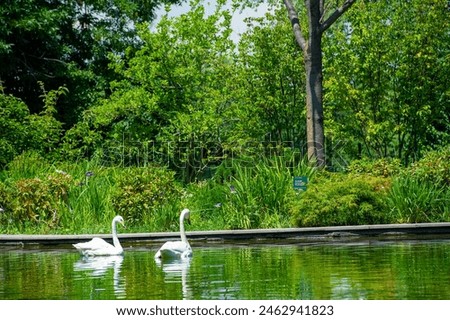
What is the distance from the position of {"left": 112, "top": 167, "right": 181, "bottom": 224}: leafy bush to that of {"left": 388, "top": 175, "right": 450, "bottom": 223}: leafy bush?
4621 mm

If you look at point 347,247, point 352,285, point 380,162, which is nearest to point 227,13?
point 380,162

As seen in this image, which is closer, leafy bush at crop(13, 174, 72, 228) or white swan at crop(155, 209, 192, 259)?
white swan at crop(155, 209, 192, 259)

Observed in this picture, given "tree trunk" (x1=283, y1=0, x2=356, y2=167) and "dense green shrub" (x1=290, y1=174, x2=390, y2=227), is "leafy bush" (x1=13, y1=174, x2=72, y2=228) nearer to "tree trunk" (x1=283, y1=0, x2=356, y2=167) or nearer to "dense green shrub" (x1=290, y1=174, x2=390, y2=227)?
"dense green shrub" (x1=290, y1=174, x2=390, y2=227)

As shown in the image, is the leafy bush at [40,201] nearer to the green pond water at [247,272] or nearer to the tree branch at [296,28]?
the green pond water at [247,272]

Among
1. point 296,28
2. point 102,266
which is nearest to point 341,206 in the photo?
point 102,266

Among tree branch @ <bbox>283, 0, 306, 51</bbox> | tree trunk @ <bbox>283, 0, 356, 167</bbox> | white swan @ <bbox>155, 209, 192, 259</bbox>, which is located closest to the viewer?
white swan @ <bbox>155, 209, 192, 259</bbox>

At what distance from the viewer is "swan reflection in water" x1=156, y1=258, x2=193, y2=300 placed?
487 inches

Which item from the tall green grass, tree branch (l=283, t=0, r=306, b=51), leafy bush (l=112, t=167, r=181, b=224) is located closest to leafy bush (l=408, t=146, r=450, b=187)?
the tall green grass

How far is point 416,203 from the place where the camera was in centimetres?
1997

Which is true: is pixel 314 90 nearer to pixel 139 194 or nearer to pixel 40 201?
pixel 139 194

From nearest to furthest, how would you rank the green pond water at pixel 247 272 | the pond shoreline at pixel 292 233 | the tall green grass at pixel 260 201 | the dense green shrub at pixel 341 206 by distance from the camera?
the green pond water at pixel 247 272
the pond shoreline at pixel 292 233
the dense green shrub at pixel 341 206
the tall green grass at pixel 260 201

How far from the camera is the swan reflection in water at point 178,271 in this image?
1237cm

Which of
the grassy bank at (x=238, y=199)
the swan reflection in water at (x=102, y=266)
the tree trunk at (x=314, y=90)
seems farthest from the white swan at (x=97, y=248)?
the tree trunk at (x=314, y=90)

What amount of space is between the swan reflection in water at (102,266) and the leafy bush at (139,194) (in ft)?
12.1
